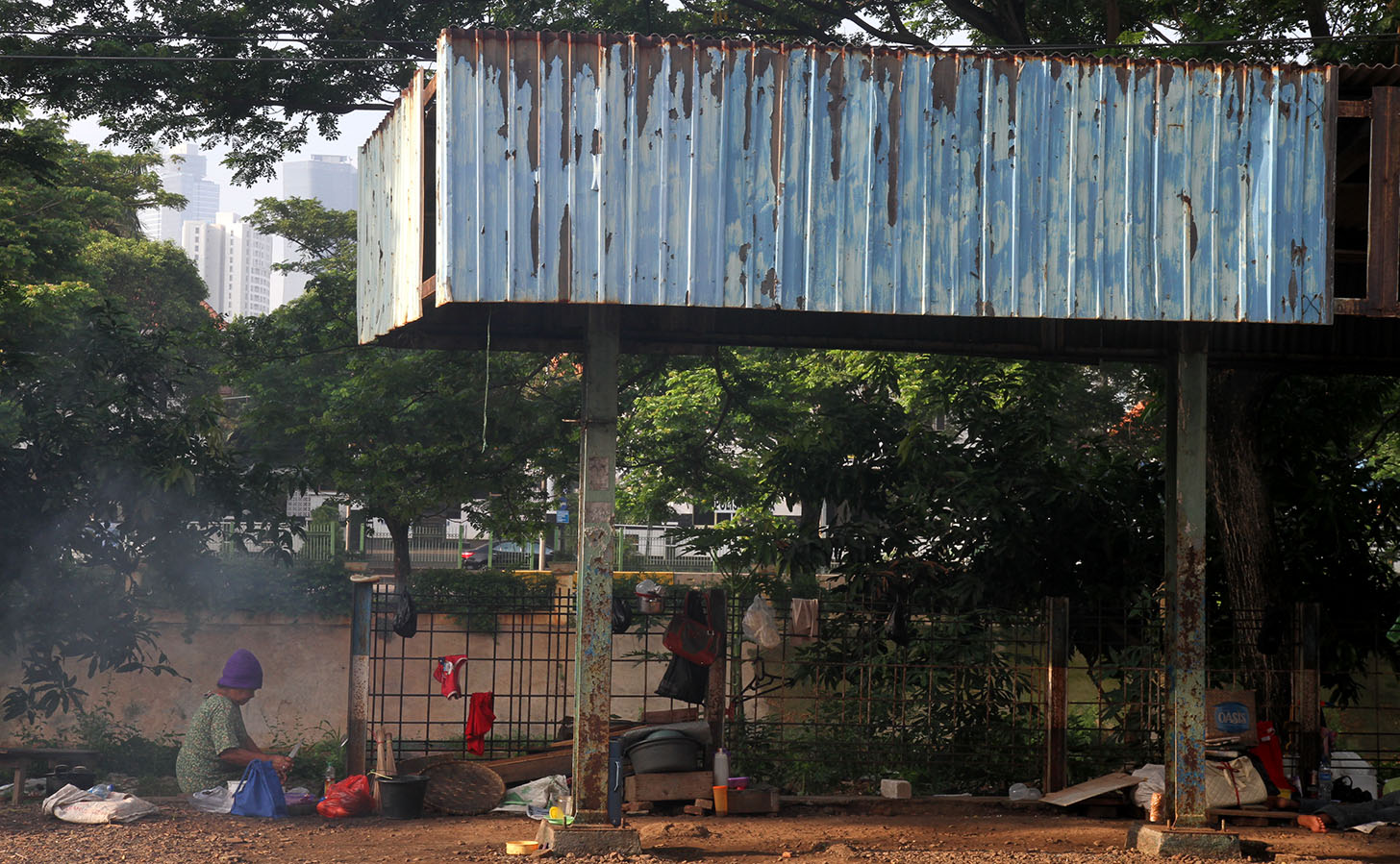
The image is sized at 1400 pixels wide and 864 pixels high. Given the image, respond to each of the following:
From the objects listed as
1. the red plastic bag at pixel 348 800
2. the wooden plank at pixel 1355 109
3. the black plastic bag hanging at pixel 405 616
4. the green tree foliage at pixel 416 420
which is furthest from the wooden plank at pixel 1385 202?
the green tree foliage at pixel 416 420

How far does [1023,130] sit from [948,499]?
6454 millimetres

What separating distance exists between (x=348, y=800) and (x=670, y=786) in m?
2.44

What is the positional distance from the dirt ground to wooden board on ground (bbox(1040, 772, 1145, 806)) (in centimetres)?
13

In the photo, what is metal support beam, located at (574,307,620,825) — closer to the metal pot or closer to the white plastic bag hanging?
the metal pot

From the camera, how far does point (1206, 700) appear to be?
33.4 ft

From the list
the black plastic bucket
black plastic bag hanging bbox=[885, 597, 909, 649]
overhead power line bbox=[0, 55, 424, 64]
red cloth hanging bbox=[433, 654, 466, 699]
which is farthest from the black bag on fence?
overhead power line bbox=[0, 55, 424, 64]

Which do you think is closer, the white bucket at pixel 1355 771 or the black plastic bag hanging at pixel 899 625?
the white bucket at pixel 1355 771

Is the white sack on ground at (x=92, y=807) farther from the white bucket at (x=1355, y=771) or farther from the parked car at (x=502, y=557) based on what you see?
the parked car at (x=502, y=557)

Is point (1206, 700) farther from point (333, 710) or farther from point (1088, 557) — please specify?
point (333, 710)

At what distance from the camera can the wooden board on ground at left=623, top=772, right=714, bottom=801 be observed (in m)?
9.70

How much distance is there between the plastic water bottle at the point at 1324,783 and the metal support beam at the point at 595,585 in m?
6.25

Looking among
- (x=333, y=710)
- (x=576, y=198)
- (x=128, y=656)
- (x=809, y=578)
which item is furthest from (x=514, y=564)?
(x=576, y=198)

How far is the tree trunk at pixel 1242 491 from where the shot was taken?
12.4 m

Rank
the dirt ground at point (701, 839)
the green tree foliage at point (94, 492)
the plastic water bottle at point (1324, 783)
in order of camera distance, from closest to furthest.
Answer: the dirt ground at point (701, 839)
the plastic water bottle at point (1324, 783)
the green tree foliage at point (94, 492)
